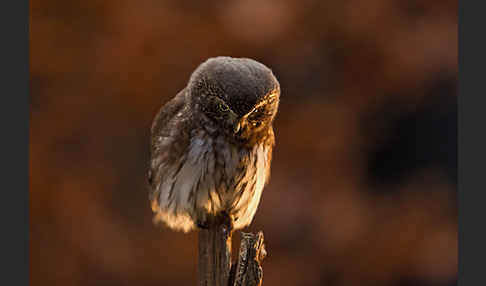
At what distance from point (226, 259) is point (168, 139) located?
61cm

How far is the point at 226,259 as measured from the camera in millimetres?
2301

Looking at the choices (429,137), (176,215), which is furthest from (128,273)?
(429,137)

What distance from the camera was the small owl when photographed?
2041 millimetres

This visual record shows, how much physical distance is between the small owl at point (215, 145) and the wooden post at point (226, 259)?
15 cm

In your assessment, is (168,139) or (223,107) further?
(168,139)

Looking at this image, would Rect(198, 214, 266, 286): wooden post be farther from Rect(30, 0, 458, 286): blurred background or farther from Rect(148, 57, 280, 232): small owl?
Rect(30, 0, 458, 286): blurred background

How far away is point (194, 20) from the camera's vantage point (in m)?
3.94

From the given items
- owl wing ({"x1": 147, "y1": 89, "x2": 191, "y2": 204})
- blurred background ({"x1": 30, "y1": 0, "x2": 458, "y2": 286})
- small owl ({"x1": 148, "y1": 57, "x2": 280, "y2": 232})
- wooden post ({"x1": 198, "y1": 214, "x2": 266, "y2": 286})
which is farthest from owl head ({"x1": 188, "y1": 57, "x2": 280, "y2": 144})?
blurred background ({"x1": 30, "y1": 0, "x2": 458, "y2": 286})

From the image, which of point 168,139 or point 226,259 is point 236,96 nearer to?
point 168,139

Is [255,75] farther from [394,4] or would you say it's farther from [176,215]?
[394,4]

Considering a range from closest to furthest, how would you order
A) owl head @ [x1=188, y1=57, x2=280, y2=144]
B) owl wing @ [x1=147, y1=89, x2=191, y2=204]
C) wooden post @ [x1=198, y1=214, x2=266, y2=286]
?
owl head @ [x1=188, y1=57, x2=280, y2=144] → wooden post @ [x1=198, y1=214, x2=266, y2=286] → owl wing @ [x1=147, y1=89, x2=191, y2=204]

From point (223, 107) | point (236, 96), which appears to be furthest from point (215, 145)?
point (236, 96)

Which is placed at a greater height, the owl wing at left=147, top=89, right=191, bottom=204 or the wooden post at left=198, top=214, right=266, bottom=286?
the owl wing at left=147, top=89, right=191, bottom=204

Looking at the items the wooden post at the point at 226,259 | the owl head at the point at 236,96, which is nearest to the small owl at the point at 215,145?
the owl head at the point at 236,96
